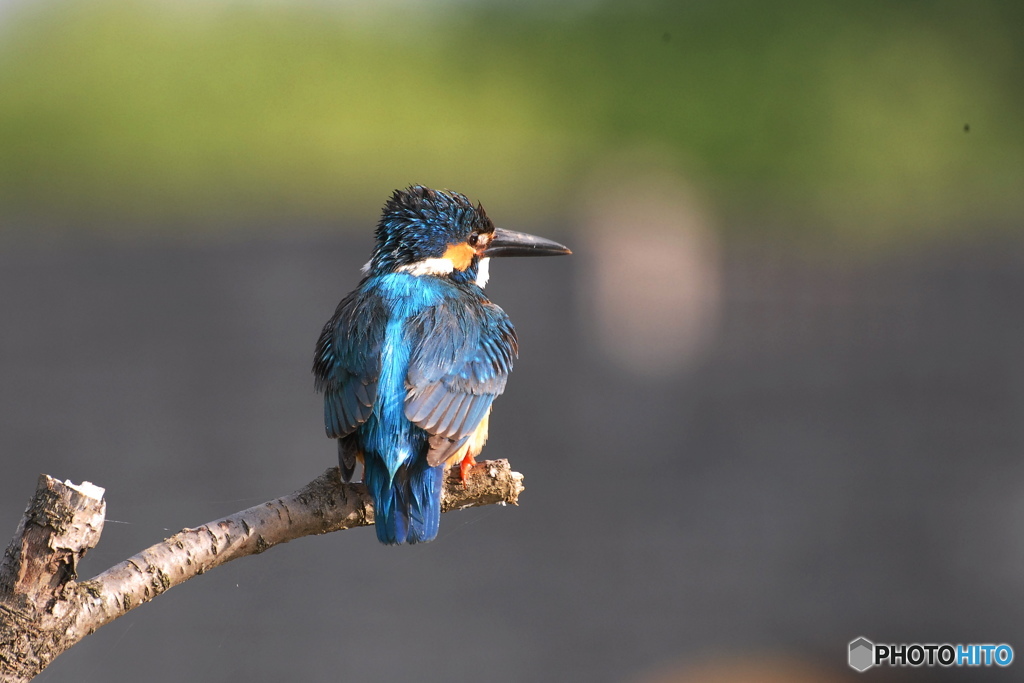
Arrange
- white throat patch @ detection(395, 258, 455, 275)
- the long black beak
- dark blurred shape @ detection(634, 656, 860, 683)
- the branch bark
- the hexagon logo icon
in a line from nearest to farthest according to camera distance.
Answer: the branch bark
white throat patch @ detection(395, 258, 455, 275)
the long black beak
the hexagon logo icon
dark blurred shape @ detection(634, 656, 860, 683)

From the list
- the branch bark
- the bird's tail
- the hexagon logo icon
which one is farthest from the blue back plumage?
the hexagon logo icon

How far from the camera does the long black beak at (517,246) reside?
9.84 ft

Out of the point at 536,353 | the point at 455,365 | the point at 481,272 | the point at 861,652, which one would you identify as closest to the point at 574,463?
the point at 536,353

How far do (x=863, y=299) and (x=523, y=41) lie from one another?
8.57ft

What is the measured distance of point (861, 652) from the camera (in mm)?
5109

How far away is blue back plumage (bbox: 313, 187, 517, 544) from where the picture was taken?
7.45ft

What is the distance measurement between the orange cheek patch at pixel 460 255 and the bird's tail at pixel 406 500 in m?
0.74

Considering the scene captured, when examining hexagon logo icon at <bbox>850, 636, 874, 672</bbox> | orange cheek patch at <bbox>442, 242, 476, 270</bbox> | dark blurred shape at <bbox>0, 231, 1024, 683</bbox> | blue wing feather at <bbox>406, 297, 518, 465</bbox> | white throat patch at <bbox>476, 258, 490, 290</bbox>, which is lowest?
hexagon logo icon at <bbox>850, 636, 874, 672</bbox>

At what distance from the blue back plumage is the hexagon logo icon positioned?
3.07 m

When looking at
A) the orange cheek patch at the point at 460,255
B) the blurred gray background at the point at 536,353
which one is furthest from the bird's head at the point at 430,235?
the blurred gray background at the point at 536,353

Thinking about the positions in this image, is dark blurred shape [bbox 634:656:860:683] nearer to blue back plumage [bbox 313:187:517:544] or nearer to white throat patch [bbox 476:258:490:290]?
white throat patch [bbox 476:258:490:290]

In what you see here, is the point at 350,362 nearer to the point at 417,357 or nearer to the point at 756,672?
the point at 417,357

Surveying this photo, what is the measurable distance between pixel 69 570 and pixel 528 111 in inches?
207

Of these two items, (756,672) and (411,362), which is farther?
(756,672)
